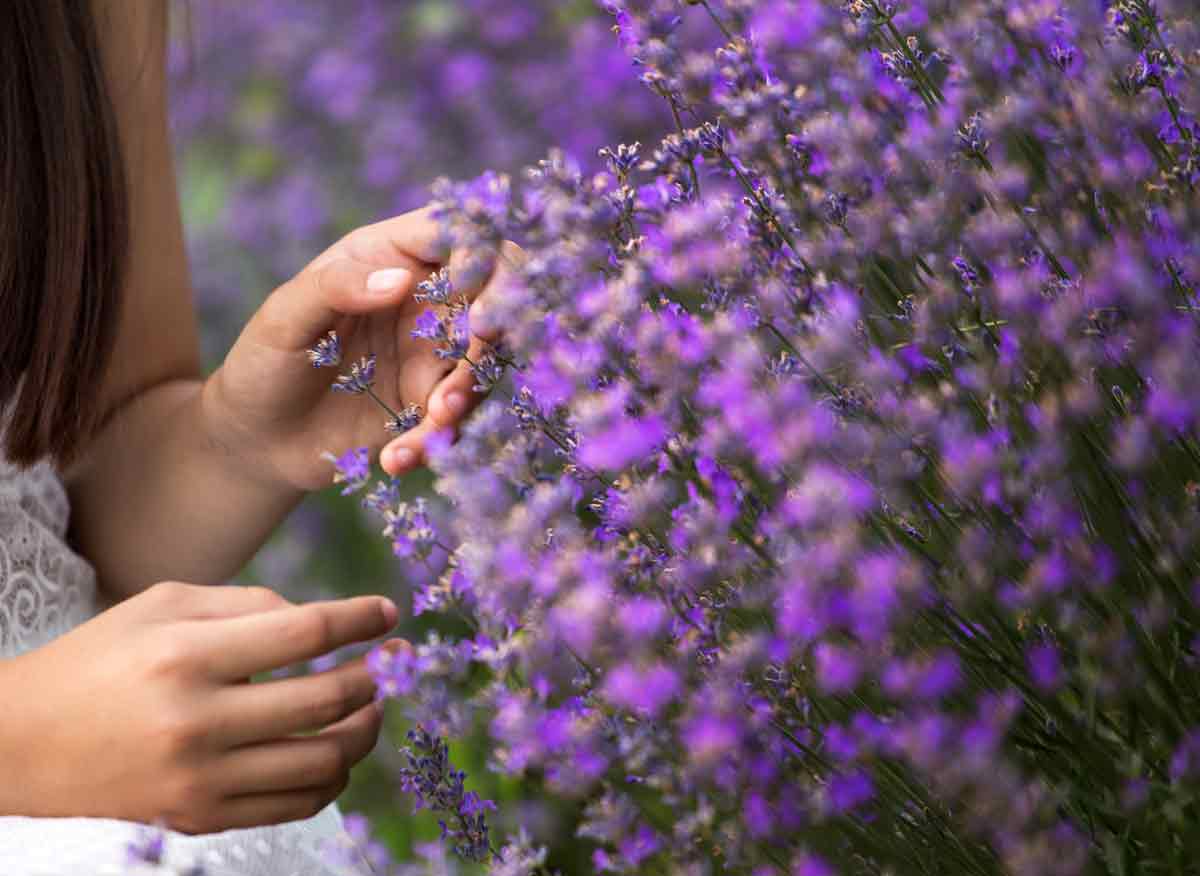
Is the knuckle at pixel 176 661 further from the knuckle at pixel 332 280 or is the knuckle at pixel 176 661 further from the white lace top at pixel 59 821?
the knuckle at pixel 332 280

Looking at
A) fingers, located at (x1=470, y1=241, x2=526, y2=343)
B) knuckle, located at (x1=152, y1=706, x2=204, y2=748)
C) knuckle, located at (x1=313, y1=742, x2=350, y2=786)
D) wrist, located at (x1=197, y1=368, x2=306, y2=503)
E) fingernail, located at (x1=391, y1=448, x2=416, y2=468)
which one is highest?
fingers, located at (x1=470, y1=241, x2=526, y2=343)

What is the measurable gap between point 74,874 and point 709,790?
0.36 m

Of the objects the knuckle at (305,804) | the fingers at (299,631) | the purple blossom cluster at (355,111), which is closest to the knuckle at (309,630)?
the fingers at (299,631)

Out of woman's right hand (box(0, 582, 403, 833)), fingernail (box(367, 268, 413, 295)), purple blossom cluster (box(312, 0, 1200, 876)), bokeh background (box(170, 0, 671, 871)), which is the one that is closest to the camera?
purple blossom cluster (box(312, 0, 1200, 876))

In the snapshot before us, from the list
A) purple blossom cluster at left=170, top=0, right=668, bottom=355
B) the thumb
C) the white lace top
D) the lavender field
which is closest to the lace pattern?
the white lace top

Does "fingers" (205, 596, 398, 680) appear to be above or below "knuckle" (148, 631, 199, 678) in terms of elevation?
above

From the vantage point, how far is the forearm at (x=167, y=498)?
1232 mm

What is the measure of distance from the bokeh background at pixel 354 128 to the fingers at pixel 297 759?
1.08m

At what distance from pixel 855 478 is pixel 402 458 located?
0.28 m

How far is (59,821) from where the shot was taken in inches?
29.8

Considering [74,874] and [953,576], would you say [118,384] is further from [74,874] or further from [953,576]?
[953,576]

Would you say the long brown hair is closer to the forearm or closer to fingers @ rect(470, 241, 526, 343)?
the forearm

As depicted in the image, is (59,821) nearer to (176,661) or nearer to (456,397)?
(176,661)

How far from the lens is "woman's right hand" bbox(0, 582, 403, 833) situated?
0.68 m
